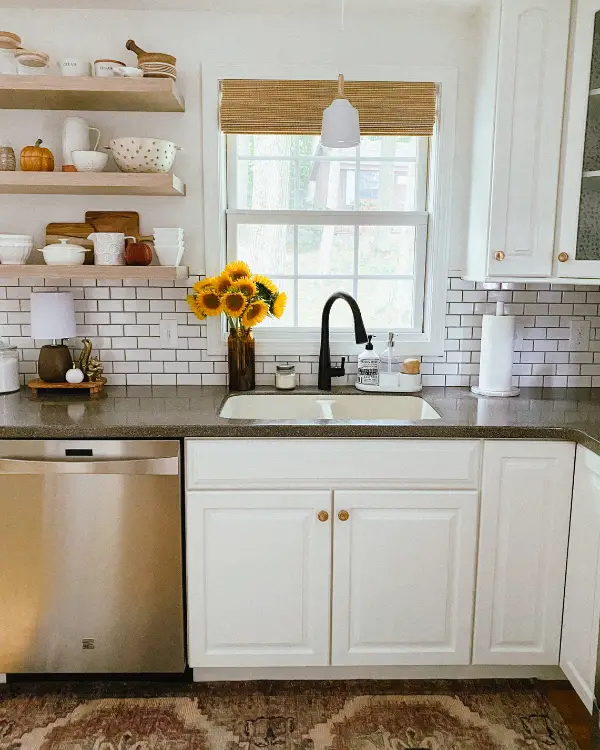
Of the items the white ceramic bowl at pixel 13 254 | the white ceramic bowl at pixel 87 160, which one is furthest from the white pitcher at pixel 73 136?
the white ceramic bowl at pixel 13 254

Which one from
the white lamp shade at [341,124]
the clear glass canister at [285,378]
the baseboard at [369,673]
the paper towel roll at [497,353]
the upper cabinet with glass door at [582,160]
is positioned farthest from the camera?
the clear glass canister at [285,378]

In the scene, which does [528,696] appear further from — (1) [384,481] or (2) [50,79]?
(2) [50,79]

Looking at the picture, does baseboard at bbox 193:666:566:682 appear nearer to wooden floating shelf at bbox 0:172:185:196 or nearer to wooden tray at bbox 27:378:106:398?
wooden tray at bbox 27:378:106:398

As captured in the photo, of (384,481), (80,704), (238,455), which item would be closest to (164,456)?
(238,455)

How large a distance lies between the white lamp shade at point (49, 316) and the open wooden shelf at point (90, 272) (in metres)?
0.12

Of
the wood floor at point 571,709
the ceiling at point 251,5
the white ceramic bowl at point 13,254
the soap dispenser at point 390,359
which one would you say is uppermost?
the ceiling at point 251,5

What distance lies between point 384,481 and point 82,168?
5.02 ft

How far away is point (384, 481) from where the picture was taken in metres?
2.11

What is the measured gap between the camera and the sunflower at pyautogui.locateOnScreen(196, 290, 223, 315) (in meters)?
2.47

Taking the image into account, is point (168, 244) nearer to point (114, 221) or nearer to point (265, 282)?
point (114, 221)

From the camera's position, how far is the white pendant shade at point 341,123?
205 cm

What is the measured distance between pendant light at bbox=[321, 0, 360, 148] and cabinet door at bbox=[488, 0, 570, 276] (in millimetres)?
538

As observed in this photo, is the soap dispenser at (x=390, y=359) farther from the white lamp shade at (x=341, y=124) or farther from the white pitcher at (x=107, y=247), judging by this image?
the white pitcher at (x=107, y=247)

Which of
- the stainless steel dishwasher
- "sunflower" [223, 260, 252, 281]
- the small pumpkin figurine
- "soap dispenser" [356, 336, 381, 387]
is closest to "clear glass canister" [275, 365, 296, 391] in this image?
"soap dispenser" [356, 336, 381, 387]
